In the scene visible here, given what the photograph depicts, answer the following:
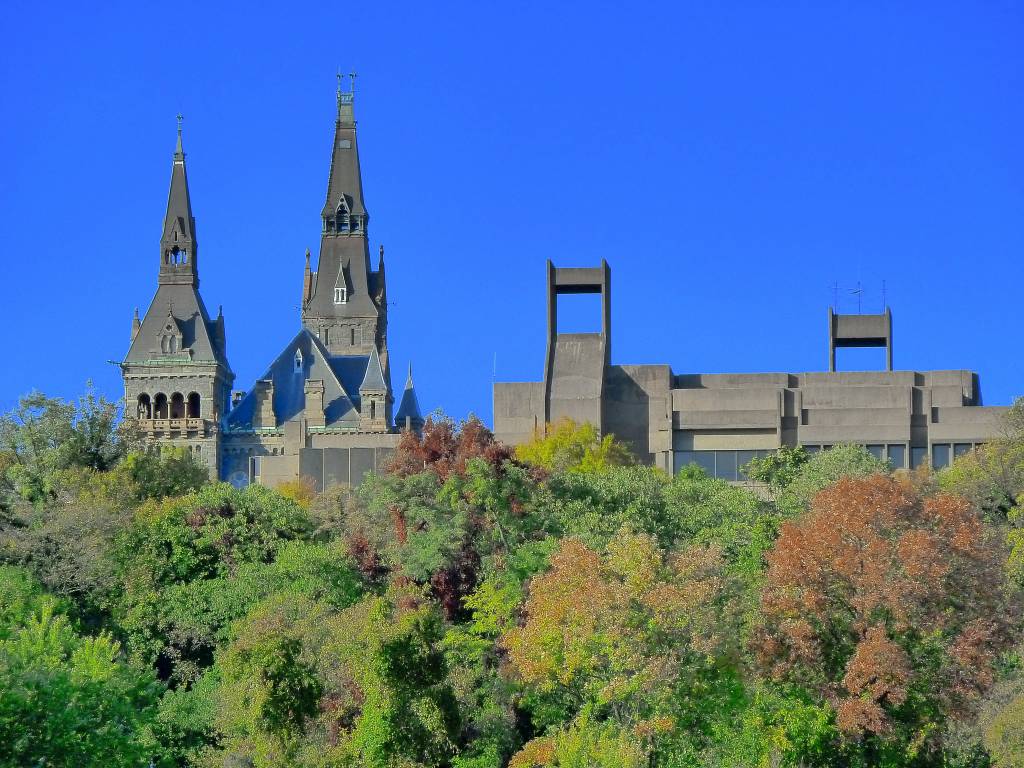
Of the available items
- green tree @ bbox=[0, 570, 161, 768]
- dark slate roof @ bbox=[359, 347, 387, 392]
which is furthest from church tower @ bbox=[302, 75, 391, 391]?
green tree @ bbox=[0, 570, 161, 768]

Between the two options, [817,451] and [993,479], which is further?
[817,451]

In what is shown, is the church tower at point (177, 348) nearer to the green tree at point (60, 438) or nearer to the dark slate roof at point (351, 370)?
the dark slate roof at point (351, 370)

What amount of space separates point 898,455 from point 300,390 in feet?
232

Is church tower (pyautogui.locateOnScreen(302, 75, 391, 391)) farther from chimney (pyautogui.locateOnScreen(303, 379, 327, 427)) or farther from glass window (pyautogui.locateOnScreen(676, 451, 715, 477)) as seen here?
glass window (pyautogui.locateOnScreen(676, 451, 715, 477))

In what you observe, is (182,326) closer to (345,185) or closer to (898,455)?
(345,185)

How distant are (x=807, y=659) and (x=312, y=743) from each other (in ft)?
37.2

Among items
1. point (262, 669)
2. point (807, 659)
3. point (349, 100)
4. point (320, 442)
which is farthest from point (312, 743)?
point (349, 100)

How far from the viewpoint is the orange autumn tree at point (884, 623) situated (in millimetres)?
55531

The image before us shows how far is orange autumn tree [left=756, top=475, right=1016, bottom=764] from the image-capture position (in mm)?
55531

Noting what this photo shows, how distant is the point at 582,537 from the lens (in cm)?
6562

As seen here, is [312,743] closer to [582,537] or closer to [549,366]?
[582,537]

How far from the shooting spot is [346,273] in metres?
195

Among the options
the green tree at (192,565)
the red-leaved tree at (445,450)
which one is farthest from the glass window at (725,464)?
the red-leaved tree at (445,450)

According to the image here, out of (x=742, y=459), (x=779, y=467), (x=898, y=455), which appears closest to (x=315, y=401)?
(x=742, y=459)
